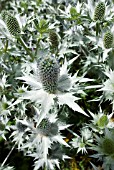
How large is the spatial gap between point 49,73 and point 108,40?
23.3 inches

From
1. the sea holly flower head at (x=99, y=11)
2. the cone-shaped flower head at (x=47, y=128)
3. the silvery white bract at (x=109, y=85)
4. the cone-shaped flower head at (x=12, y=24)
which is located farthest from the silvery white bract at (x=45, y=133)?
the sea holly flower head at (x=99, y=11)

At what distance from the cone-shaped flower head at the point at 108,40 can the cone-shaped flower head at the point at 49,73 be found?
522mm

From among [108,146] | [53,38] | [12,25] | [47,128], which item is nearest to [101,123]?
[108,146]

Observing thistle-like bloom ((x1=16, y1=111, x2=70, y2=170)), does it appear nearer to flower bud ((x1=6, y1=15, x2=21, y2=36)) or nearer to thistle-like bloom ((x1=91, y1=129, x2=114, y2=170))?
thistle-like bloom ((x1=91, y1=129, x2=114, y2=170))

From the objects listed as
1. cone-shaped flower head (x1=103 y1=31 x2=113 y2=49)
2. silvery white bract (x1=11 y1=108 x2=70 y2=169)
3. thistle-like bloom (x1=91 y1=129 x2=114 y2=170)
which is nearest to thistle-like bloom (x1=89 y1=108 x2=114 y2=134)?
thistle-like bloom (x1=91 y1=129 x2=114 y2=170)

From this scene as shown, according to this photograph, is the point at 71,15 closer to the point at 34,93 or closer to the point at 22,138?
the point at 34,93

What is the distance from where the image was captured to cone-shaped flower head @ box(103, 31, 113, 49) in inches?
78.7

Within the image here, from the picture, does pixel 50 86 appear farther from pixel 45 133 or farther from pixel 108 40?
pixel 108 40

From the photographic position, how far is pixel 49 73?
5.44ft

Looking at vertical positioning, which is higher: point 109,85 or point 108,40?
point 108,40

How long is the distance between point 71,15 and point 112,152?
1002 millimetres

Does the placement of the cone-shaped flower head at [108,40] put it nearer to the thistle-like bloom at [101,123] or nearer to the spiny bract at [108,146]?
the thistle-like bloom at [101,123]

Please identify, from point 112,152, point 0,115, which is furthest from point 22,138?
point 112,152

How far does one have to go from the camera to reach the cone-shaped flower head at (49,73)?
1618 mm
